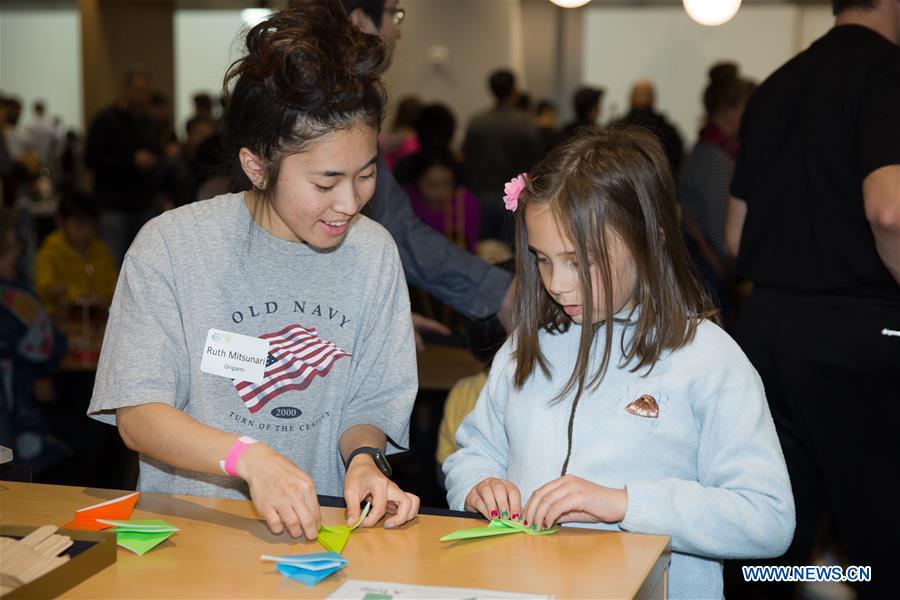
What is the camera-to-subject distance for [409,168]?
525 centimetres

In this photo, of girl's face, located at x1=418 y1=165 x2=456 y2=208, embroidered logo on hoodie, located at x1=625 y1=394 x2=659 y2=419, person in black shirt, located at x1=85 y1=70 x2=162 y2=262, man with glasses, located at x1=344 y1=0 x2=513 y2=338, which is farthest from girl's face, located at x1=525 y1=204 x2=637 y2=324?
person in black shirt, located at x1=85 y1=70 x2=162 y2=262

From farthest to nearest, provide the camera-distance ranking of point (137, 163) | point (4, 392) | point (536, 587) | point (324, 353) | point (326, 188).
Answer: point (137, 163) < point (4, 392) < point (324, 353) < point (326, 188) < point (536, 587)

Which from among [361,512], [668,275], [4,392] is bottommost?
[4,392]

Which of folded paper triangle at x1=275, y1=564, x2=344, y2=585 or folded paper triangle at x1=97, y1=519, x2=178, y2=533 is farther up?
folded paper triangle at x1=97, y1=519, x2=178, y2=533

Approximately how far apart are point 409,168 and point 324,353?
3.60m

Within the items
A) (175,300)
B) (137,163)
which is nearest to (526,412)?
(175,300)

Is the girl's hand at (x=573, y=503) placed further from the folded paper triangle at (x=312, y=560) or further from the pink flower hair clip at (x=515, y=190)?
the pink flower hair clip at (x=515, y=190)

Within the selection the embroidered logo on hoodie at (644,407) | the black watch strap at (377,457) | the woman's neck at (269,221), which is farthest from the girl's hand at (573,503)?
the woman's neck at (269,221)

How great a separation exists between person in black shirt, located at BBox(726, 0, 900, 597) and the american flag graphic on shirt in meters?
1.18

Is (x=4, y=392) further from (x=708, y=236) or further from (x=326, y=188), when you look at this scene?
(x=708, y=236)

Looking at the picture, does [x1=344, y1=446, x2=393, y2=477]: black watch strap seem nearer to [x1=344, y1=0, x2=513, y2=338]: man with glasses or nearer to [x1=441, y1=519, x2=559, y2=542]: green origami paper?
[x1=441, y1=519, x2=559, y2=542]: green origami paper

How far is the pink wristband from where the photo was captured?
1.41 meters

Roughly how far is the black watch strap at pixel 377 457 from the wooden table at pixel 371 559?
11 centimetres
